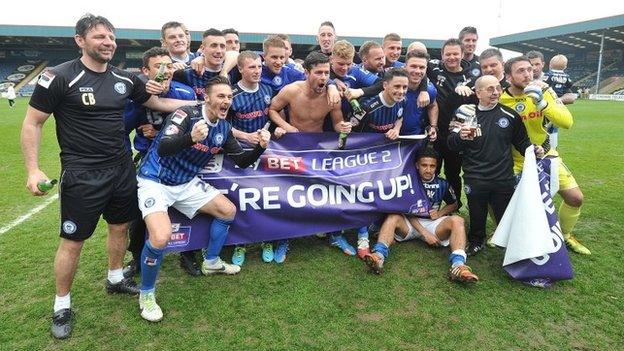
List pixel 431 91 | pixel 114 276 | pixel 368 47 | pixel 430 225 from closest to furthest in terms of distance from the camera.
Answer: pixel 114 276, pixel 430 225, pixel 431 91, pixel 368 47

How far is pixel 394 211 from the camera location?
15.1 feet

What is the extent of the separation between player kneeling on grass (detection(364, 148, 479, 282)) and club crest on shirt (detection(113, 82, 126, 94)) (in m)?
2.61

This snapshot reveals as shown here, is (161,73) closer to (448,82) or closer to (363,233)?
(363,233)

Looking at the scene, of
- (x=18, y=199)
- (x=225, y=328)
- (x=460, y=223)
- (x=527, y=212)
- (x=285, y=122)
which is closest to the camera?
(x=225, y=328)

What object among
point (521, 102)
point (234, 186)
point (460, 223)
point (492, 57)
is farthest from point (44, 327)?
point (492, 57)

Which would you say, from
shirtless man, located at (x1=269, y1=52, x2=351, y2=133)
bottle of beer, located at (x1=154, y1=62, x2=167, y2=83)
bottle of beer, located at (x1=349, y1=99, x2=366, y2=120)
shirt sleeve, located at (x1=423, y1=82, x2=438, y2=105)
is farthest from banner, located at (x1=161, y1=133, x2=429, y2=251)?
bottle of beer, located at (x1=154, y1=62, x2=167, y2=83)

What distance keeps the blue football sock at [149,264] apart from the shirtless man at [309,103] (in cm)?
186

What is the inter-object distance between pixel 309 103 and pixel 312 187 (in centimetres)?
94

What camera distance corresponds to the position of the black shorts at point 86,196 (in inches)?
123

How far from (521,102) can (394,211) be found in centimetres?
174

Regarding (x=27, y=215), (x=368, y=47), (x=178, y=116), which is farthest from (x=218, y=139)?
(x=27, y=215)

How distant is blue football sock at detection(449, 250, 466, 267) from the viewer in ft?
12.8

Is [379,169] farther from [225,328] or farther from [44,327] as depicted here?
[44,327]

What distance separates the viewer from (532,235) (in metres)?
3.73
